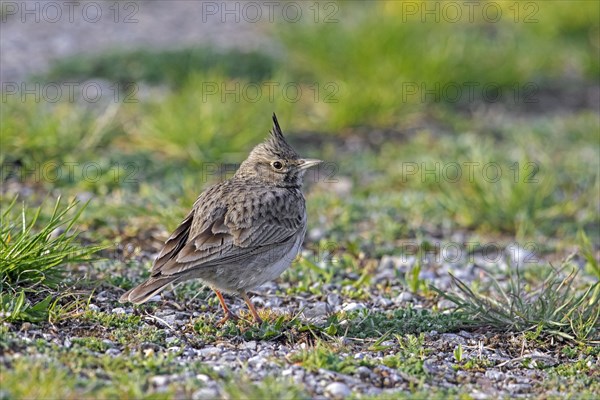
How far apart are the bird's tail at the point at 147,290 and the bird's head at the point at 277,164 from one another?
150cm

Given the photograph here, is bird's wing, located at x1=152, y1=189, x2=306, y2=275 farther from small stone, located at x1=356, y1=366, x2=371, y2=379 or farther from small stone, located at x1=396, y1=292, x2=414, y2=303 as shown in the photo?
small stone, located at x1=356, y1=366, x2=371, y2=379

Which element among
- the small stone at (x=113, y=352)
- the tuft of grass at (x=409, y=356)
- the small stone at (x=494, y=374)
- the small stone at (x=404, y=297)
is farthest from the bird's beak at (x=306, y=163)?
the small stone at (x=113, y=352)

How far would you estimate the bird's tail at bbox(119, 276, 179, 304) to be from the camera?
5.86 metres

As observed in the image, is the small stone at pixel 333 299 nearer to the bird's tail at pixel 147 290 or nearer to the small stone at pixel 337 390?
the bird's tail at pixel 147 290

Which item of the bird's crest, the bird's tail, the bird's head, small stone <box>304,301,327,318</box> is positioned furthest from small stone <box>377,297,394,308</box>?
the bird's tail

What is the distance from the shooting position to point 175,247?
629cm

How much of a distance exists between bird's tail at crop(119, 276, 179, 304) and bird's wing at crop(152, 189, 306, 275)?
5 centimetres

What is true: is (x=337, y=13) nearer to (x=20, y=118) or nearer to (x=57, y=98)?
(x=57, y=98)

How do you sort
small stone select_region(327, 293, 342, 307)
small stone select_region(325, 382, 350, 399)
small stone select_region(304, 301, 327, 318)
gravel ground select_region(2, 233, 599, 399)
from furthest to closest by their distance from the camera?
small stone select_region(327, 293, 342, 307), small stone select_region(304, 301, 327, 318), gravel ground select_region(2, 233, 599, 399), small stone select_region(325, 382, 350, 399)

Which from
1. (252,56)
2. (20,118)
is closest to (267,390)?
(20,118)

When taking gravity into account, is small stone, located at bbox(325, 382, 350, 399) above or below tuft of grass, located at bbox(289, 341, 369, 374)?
below

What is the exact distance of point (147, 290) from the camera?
19.3 ft

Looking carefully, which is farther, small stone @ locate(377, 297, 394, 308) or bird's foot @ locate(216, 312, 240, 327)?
small stone @ locate(377, 297, 394, 308)

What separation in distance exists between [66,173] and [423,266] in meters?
3.47
